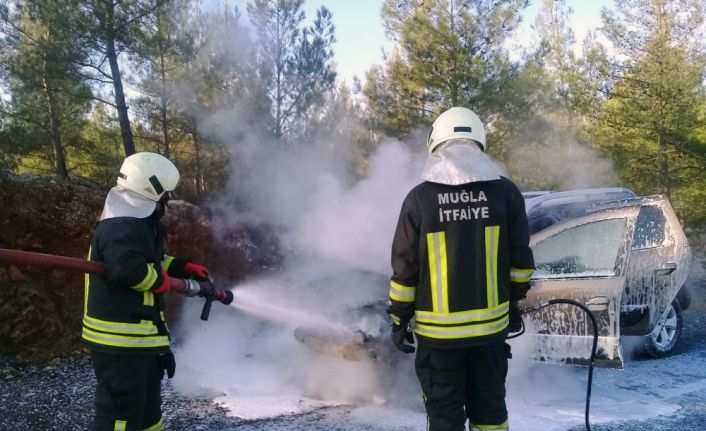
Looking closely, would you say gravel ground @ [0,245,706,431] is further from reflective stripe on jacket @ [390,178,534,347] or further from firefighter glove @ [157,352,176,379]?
reflective stripe on jacket @ [390,178,534,347]

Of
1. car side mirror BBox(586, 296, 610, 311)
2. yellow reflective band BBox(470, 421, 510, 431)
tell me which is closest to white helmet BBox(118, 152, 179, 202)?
yellow reflective band BBox(470, 421, 510, 431)

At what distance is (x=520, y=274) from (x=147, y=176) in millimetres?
2190

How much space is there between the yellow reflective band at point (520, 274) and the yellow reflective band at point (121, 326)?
203 cm

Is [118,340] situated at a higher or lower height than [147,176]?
lower

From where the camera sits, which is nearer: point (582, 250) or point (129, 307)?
point (129, 307)

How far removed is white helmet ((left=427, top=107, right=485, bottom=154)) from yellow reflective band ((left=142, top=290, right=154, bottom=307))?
1789mm

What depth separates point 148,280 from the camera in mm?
2924

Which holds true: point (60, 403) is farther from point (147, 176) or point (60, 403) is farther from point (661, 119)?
point (661, 119)

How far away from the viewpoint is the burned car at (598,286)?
15.1 ft

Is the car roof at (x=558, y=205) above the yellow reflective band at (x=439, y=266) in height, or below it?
above

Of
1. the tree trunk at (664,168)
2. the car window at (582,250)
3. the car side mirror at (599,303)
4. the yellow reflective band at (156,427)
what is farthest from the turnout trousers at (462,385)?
the tree trunk at (664,168)

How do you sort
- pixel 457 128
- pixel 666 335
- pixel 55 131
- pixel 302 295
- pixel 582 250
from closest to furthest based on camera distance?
pixel 457 128 < pixel 582 250 < pixel 666 335 < pixel 302 295 < pixel 55 131

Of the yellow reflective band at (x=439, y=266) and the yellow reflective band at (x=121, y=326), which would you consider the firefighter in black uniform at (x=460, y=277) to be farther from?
the yellow reflective band at (x=121, y=326)

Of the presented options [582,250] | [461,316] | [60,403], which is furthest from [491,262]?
[60,403]
